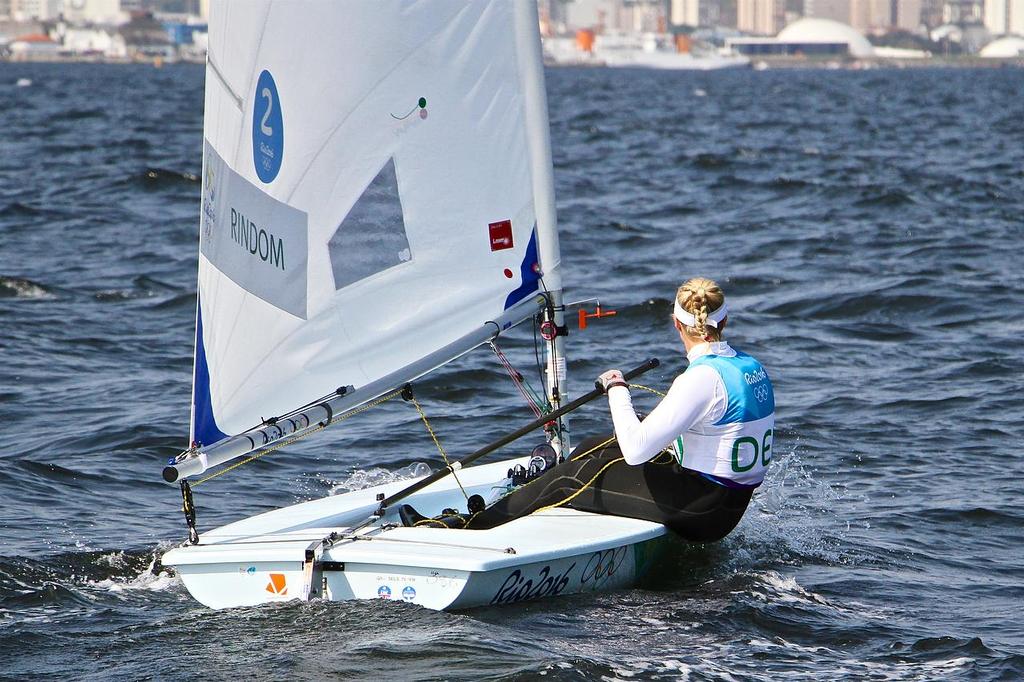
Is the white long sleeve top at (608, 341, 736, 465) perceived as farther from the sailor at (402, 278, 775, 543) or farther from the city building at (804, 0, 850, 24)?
the city building at (804, 0, 850, 24)

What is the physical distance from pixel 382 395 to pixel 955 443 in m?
4.01

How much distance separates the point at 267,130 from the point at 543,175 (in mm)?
1205

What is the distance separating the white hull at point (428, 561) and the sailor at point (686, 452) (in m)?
0.10

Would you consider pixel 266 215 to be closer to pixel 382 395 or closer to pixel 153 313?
pixel 382 395

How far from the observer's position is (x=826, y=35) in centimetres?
14725

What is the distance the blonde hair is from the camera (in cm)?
516

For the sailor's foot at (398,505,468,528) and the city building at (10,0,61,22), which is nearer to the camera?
the sailor's foot at (398,505,468,528)

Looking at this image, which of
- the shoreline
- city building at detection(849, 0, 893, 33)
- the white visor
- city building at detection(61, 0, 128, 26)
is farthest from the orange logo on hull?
city building at detection(849, 0, 893, 33)

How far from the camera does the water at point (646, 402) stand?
498 centimetres

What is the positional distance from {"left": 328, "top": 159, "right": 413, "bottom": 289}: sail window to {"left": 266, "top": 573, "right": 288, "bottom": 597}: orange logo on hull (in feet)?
3.88

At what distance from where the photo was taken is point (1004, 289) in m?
12.6

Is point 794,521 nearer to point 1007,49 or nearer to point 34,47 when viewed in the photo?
point 34,47

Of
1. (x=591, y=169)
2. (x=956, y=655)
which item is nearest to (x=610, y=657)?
(x=956, y=655)

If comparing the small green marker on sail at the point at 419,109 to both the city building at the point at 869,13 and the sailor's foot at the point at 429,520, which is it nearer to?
the sailor's foot at the point at 429,520
